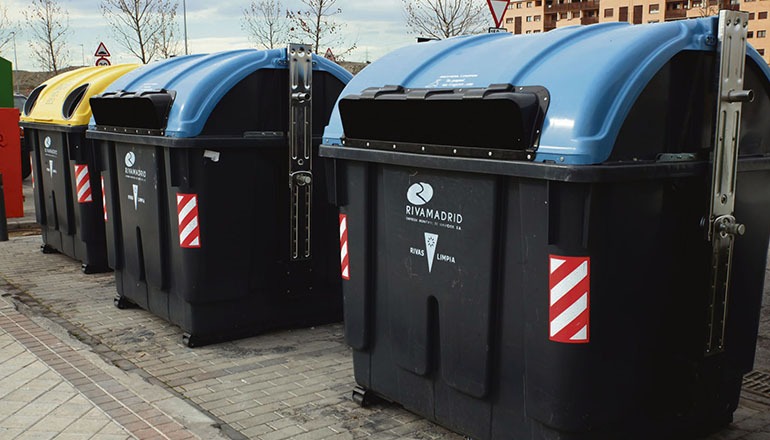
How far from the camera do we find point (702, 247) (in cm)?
370

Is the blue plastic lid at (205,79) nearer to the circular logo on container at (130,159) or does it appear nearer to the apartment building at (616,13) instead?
the circular logo on container at (130,159)

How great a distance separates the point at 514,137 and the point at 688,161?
0.77m

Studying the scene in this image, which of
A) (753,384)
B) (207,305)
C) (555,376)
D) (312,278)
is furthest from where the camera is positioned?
(312,278)

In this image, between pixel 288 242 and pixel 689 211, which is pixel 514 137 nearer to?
pixel 689 211

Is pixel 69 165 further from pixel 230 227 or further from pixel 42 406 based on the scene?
pixel 42 406

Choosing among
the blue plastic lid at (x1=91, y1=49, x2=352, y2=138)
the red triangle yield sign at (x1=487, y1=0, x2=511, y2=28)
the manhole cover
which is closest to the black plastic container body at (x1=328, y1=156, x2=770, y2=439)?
the manhole cover

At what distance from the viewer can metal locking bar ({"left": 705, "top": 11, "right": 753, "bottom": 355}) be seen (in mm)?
3553

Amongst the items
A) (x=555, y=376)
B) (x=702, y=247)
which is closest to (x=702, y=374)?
(x=702, y=247)

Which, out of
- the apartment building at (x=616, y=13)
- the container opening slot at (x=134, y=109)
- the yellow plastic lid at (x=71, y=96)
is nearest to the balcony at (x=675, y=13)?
the apartment building at (x=616, y=13)

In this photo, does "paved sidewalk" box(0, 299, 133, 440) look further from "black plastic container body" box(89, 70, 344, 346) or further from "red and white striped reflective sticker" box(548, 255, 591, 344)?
Result: "red and white striped reflective sticker" box(548, 255, 591, 344)

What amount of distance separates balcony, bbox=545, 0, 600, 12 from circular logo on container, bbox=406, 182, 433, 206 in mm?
85378

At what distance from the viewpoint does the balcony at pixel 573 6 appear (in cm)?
8445

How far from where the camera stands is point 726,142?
11.8ft

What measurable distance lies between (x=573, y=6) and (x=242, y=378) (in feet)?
283
